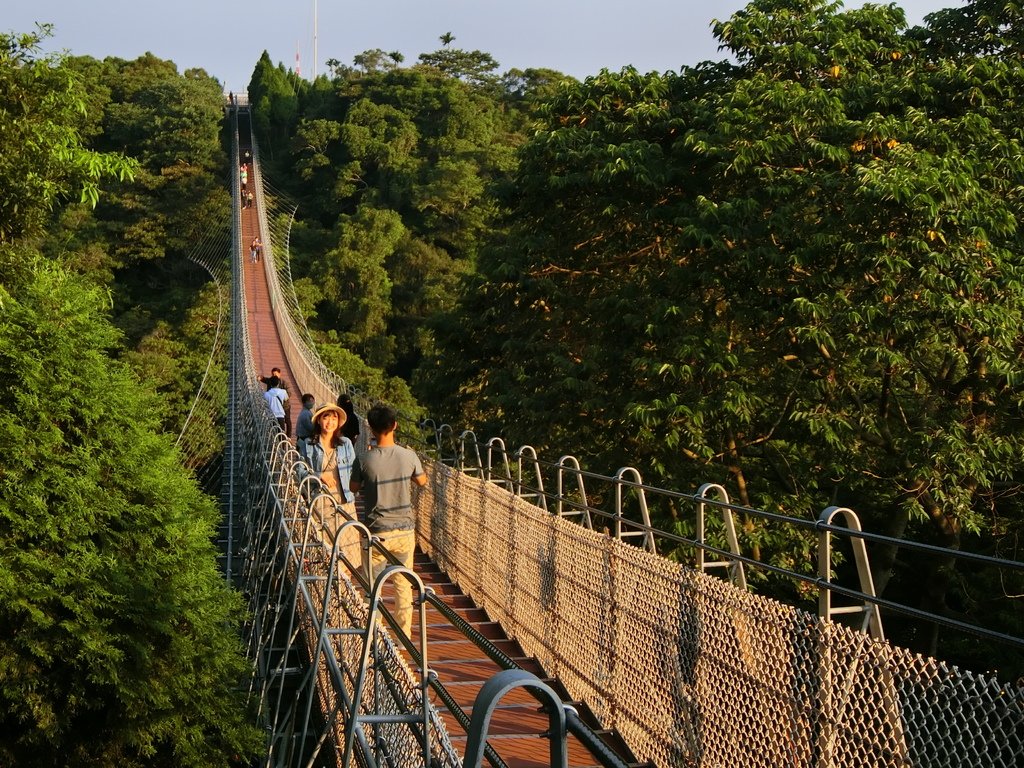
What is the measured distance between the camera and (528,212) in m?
10.8

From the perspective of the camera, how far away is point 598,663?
4133mm

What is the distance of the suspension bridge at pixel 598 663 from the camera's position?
2285 millimetres

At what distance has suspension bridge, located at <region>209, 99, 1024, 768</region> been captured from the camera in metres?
2.29

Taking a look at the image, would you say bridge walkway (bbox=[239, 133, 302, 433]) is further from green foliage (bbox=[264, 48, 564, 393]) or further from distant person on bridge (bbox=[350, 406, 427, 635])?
distant person on bridge (bbox=[350, 406, 427, 635])

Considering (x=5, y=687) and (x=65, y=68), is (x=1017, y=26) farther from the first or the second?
(x=5, y=687)

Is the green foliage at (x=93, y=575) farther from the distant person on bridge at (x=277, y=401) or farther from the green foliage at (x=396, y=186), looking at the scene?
the green foliage at (x=396, y=186)

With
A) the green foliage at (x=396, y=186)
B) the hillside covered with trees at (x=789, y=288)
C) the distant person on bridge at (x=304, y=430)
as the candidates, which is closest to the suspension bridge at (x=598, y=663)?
the distant person on bridge at (x=304, y=430)

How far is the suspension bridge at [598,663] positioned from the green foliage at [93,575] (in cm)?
42

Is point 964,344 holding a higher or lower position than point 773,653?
higher

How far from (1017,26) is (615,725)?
7284 millimetres

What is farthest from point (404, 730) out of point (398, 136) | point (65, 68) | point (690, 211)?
point (398, 136)

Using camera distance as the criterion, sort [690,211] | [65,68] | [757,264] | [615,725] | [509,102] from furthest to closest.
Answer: [509,102]
[690,211]
[757,264]
[65,68]
[615,725]

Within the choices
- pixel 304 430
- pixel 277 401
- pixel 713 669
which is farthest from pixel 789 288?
pixel 713 669

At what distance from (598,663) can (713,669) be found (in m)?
1.00
